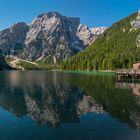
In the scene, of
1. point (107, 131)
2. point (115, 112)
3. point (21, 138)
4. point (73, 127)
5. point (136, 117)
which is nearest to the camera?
point (21, 138)

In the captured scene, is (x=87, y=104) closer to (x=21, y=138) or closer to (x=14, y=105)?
(x=14, y=105)

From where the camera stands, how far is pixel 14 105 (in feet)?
169

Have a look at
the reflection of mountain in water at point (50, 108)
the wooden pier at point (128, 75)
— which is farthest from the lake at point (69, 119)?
the wooden pier at point (128, 75)

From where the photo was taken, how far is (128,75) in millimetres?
115250

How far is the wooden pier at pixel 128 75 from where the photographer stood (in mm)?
108575

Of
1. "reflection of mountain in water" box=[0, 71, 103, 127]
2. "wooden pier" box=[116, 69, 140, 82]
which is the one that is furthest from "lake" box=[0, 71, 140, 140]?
"wooden pier" box=[116, 69, 140, 82]

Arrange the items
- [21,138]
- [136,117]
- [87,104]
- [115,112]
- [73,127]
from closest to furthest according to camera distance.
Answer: [21,138], [73,127], [136,117], [115,112], [87,104]

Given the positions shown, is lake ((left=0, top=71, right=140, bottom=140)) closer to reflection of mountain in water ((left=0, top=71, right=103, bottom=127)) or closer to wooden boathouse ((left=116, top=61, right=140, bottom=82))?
reflection of mountain in water ((left=0, top=71, right=103, bottom=127))

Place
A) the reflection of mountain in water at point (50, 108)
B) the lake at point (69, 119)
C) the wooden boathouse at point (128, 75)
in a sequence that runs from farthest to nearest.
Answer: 1. the wooden boathouse at point (128, 75)
2. the reflection of mountain in water at point (50, 108)
3. the lake at point (69, 119)

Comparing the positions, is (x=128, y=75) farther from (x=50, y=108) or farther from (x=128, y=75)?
(x=50, y=108)

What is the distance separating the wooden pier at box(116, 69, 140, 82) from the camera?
108575 millimetres

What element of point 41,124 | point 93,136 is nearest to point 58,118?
point 41,124

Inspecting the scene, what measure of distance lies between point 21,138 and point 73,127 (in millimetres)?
7923

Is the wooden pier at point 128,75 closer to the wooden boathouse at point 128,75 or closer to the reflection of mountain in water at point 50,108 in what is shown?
the wooden boathouse at point 128,75
